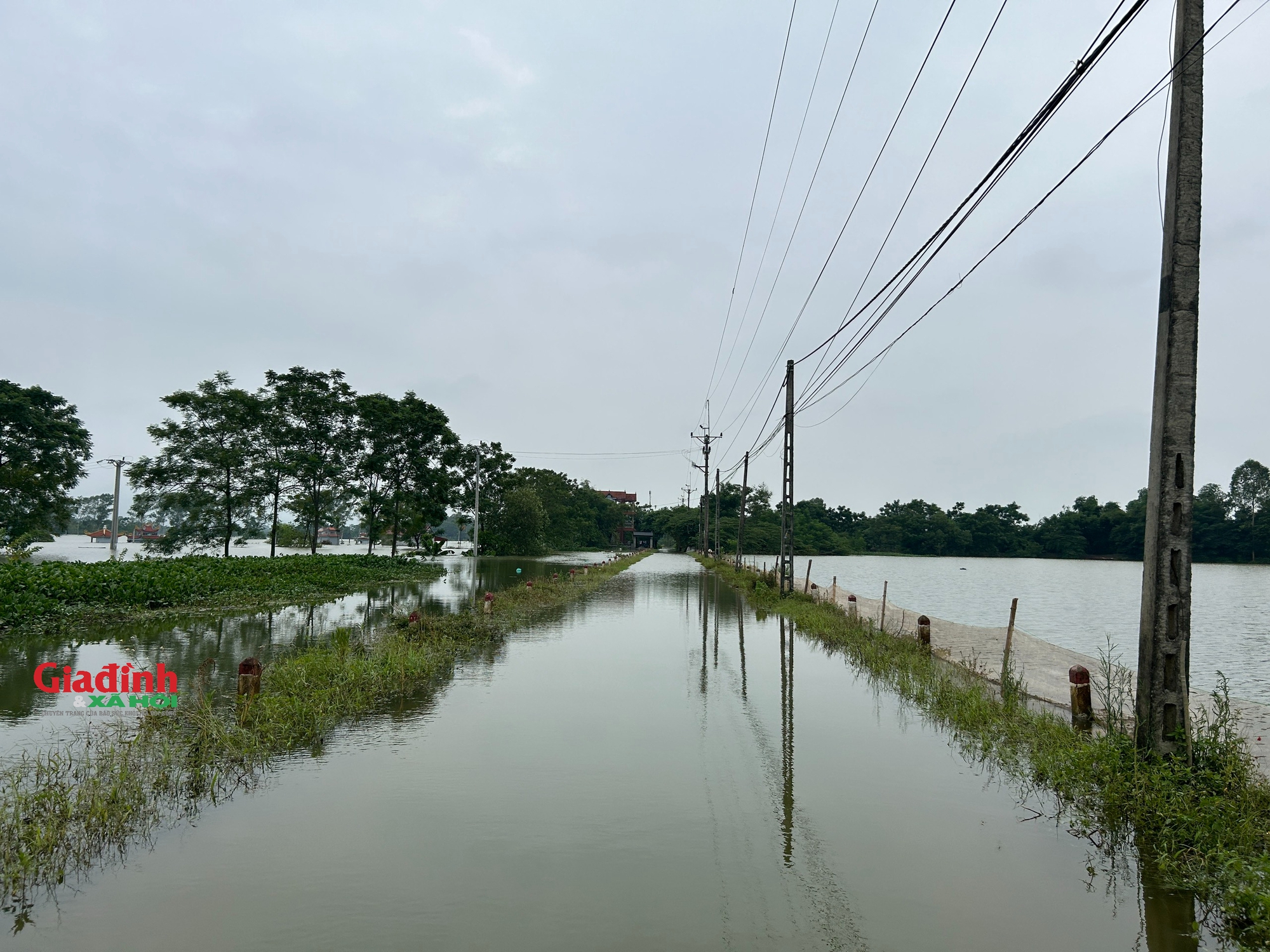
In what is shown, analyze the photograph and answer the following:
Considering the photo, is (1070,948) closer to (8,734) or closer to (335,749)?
(335,749)

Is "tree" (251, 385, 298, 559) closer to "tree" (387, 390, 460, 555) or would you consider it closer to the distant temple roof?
"tree" (387, 390, 460, 555)

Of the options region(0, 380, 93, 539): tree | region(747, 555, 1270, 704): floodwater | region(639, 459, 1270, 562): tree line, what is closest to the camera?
region(747, 555, 1270, 704): floodwater

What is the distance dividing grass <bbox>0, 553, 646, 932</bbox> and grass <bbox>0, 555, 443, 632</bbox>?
23.6 ft

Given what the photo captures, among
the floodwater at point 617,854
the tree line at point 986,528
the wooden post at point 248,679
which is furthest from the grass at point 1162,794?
the tree line at point 986,528

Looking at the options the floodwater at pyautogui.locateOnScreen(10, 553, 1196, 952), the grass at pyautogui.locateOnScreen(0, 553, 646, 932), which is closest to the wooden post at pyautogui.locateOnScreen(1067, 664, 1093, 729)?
the floodwater at pyautogui.locateOnScreen(10, 553, 1196, 952)

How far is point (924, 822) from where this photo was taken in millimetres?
6066

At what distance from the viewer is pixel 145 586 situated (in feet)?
62.2

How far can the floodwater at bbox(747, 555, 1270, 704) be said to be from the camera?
1880 cm

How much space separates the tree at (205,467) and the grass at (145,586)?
685cm

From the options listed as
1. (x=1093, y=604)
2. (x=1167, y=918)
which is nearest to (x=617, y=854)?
(x=1167, y=918)

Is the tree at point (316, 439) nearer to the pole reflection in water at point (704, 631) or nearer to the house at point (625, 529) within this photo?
the pole reflection in water at point (704, 631)

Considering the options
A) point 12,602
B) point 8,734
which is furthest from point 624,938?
point 12,602

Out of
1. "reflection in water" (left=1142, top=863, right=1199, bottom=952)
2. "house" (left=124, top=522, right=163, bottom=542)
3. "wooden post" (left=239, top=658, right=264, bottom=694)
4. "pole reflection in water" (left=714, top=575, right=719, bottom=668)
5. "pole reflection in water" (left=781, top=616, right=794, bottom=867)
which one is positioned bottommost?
"house" (left=124, top=522, right=163, bottom=542)

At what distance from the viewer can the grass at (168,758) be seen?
502cm
